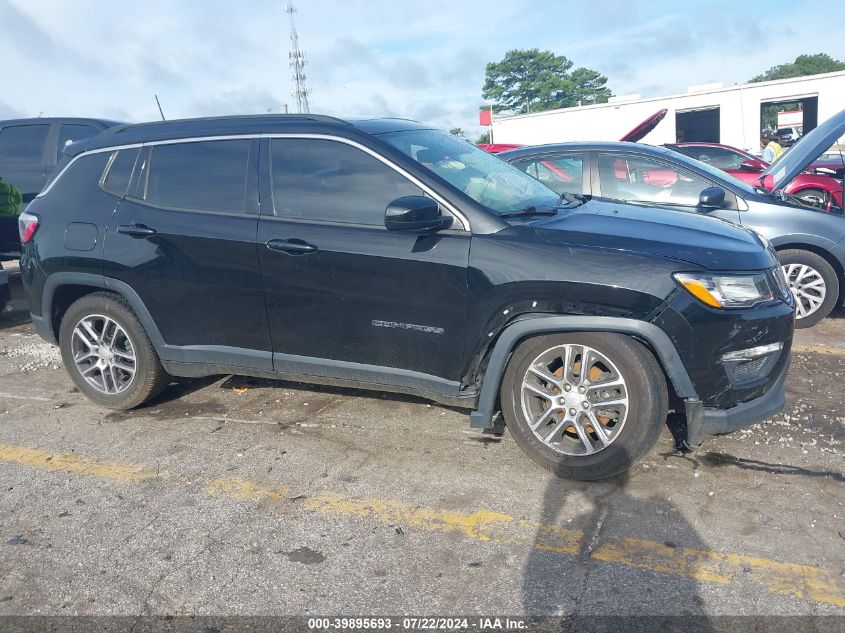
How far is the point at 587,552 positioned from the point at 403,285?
5.16ft

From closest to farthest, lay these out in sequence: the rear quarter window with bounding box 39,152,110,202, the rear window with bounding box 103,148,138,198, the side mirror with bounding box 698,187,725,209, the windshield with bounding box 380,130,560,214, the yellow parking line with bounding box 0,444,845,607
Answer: the yellow parking line with bounding box 0,444,845,607 < the windshield with bounding box 380,130,560,214 < the rear window with bounding box 103,148,138,198 < the rear quarter window with bounding box 39,152,110,202 < the side mirror with bounding box 698,187,725,209

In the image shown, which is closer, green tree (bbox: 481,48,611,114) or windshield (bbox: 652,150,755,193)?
windshield (bbox: 652,150,755,193)

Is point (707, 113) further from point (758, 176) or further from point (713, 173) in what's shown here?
point (713, 173)

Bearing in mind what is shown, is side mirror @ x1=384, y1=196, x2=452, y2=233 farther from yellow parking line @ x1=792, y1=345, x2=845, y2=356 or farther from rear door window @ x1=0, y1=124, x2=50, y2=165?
rear door window @ x1=0, y1=124, x2=50, y2=165

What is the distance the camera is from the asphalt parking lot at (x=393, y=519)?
276 centimetres

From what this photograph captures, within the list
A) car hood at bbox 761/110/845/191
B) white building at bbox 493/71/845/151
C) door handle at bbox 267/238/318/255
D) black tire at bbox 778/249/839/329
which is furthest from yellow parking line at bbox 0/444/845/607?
white building at bbox 493/71/845/151

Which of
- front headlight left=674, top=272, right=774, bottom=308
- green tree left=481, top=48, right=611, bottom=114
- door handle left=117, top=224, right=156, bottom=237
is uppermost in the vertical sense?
green tree left=481, top=48, right=611, bottom=114

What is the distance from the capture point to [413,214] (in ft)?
11.6

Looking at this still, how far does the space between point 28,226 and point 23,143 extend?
4.91m

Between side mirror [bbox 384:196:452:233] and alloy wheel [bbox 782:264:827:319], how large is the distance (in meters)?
4.01

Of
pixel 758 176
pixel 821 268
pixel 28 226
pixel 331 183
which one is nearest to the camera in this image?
pixel 331 183

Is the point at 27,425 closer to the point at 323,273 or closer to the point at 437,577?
the point at 323,273

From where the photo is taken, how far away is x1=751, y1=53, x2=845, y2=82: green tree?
295 feet

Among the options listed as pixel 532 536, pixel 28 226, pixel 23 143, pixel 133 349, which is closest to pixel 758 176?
pixel 532 536
